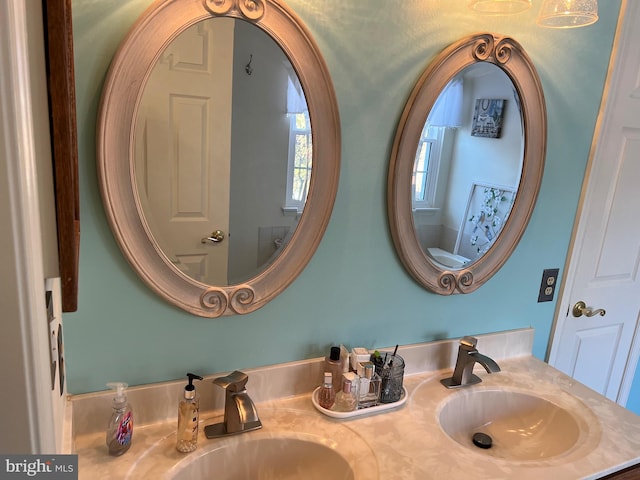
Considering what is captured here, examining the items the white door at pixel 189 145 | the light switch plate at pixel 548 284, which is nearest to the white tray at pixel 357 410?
the white door at pixel 189 145

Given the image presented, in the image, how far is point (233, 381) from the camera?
112cm

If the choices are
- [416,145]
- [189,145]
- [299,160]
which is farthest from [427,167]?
[189,145]

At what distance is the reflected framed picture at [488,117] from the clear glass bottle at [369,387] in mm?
765

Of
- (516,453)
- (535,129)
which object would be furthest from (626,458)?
(535,129)

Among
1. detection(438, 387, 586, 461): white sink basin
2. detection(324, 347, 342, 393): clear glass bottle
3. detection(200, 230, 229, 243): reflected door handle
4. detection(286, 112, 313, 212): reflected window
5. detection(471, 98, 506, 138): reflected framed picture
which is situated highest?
detection(471, 98, 506, 138): reflected framed picture

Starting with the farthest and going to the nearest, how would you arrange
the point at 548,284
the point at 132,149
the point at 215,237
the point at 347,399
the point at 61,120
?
the point at 548,284 → the point at 347,399 → the point at 215,237 → the point at 132,149 → the point at 61,120

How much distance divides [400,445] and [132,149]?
0.94m

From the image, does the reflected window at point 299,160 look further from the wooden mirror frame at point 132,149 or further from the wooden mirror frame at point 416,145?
the wooden mirror frame at point 416,145

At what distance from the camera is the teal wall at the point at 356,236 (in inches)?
40.3

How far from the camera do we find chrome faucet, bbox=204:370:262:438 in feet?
3.63

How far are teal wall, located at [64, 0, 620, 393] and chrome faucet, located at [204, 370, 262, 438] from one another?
103 mm

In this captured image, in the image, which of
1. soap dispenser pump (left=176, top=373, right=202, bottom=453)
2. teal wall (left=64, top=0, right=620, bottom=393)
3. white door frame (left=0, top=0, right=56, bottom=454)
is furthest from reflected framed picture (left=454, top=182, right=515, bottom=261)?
white door frame (left=0, top=0, right=56, bottom=454)

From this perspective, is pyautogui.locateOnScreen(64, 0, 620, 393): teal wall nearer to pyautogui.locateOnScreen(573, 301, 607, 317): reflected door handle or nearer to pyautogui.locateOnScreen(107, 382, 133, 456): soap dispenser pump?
pyautogui.locateOnScreen(107, 382, 133, 456): soap dispenser pump

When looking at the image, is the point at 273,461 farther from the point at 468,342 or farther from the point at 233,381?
the point at 468,342
